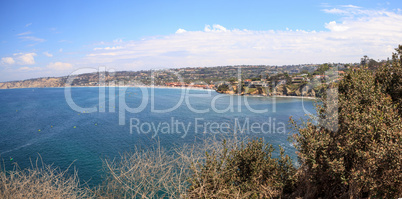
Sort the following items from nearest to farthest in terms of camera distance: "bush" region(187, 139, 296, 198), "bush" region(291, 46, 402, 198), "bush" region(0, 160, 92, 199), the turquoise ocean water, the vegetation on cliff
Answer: "bush" region(291, 46, 402, 198) → the vegetation on cliff → "bush" region(187, 139, 296, 198) → "bush" region(0, 160, 92, 199) → the turquoise ocean water

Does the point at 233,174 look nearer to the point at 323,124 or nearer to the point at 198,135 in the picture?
the point at 323,124

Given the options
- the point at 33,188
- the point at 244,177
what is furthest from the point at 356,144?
the point at 33,188

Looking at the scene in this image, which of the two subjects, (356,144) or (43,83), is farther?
(43,83)

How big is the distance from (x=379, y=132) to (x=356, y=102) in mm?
2394

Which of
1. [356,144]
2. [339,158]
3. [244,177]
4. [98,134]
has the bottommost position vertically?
[98,134]

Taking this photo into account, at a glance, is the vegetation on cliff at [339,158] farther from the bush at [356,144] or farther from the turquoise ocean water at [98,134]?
the turquoise ocean water at [98,134]

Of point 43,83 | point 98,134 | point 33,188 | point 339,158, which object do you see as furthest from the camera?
point 43,83

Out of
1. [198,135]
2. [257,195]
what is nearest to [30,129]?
[198,135]

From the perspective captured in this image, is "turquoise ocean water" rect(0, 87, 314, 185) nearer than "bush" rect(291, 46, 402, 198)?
No

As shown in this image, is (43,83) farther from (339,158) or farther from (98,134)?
(339,158)

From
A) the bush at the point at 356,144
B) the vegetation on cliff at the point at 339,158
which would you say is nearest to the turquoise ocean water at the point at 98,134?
the vegetation on cliff at the point at 339,158

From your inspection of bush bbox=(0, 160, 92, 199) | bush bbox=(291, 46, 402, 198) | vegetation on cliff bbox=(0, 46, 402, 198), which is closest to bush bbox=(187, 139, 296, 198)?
vegetation on cliff bbox=(0, 46, 402, 198)

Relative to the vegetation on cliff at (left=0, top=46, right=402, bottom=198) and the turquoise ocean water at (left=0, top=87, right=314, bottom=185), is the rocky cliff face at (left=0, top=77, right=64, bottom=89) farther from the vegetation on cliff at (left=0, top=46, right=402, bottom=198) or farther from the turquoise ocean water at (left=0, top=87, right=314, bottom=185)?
the vegetation on cliff at (left=0, top=46, right=402, bottom=198)

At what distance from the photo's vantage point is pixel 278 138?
28.0 m
